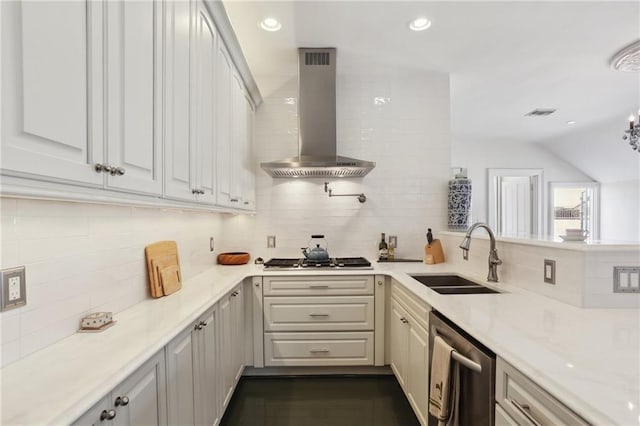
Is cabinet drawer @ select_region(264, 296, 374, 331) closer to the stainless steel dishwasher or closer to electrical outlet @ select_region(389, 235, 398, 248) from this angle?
electrical outlet @ select_region(389, 235, 398, 248)

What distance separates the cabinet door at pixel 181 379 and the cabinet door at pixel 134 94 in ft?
2.14

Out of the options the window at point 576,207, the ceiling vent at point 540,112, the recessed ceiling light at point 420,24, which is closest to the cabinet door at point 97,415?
the recessed ceiling light at point 420,24

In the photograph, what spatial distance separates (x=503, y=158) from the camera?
18.1 ft

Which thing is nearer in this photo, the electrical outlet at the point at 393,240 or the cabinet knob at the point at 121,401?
the cabinet knob at the point at 121,401

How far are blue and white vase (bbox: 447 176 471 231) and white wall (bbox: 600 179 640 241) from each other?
153 inches

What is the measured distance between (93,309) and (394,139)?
2.82 meters

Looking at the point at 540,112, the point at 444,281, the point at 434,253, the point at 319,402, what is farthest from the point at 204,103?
the point at 540,112

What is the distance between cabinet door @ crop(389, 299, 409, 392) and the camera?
2092 mm

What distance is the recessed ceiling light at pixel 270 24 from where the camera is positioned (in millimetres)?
2254

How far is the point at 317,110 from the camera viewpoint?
2797 millimetres

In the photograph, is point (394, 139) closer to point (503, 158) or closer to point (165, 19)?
point (165, 19)

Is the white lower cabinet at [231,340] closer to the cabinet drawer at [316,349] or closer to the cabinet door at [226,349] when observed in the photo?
the cabinet door at [226,349]

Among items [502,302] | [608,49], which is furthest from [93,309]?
[608,49]

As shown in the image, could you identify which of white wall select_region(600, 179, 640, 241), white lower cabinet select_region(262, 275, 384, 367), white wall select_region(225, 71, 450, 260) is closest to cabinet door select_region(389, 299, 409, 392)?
white lower cabinet select_region(262, 275, 384, 367)
